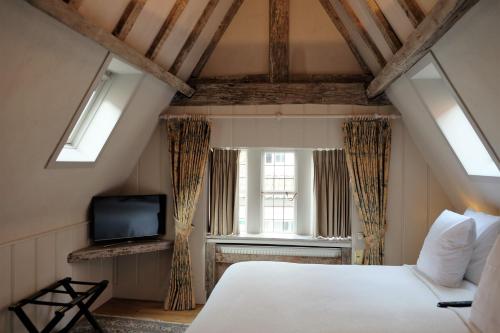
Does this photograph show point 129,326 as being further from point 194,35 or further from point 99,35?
point 194,35

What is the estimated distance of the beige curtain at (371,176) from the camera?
3.65 m

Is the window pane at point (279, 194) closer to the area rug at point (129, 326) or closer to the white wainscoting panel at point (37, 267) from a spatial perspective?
the area rug at point (129, 326)

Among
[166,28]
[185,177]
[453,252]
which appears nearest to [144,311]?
[185,177]

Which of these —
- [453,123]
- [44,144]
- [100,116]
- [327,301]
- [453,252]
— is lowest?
[327,301]

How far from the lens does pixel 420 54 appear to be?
2332mm

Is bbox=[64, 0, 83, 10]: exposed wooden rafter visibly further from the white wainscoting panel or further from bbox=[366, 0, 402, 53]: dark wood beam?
bbox=[366, 0, 402, 53]: dark wood beam

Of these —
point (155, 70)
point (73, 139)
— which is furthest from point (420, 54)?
point (73, 139)

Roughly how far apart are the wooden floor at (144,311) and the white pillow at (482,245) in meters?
2.60

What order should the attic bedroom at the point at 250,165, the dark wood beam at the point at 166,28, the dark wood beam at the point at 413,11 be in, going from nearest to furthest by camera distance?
the attic bedroom at the point at 250,165, the dark wood beam at the point at 413,11, the dark wood beam at the point at 166,28

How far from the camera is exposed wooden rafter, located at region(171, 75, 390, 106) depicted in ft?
12.4

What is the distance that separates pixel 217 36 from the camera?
12.3ft

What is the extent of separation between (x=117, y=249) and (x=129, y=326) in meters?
0.76

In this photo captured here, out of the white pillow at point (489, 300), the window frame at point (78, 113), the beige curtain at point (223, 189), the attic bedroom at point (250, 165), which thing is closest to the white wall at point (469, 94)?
the attic bedroom at point (250, 165)

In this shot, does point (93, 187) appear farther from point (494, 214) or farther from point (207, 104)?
point (494, 214)
